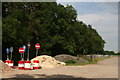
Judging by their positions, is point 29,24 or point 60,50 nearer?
point 29,24

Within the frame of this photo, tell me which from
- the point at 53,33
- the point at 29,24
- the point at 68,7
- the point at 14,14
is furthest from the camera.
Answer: the point at 68,7

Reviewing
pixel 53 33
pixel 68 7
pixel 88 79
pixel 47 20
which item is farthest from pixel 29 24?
pixel 88 79

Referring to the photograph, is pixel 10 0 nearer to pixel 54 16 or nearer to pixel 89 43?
pixel 54 16

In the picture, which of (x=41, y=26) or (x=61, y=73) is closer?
(x=61, y=73)

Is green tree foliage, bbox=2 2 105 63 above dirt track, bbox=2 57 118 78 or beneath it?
above

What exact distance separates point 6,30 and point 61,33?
20259 mm

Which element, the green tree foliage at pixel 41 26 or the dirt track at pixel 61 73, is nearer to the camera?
the dirt track at pixel 61 73

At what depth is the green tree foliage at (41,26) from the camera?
32.6m

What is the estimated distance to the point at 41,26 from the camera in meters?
40.0

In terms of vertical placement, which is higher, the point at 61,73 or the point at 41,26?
the point at 41,26

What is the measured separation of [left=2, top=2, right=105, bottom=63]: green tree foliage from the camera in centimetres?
3263

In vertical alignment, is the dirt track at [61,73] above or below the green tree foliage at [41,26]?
below

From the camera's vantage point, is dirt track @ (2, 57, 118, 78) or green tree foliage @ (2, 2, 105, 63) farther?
green tree foliage @ (2, 2, 105, 63)

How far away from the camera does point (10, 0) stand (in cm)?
3644
